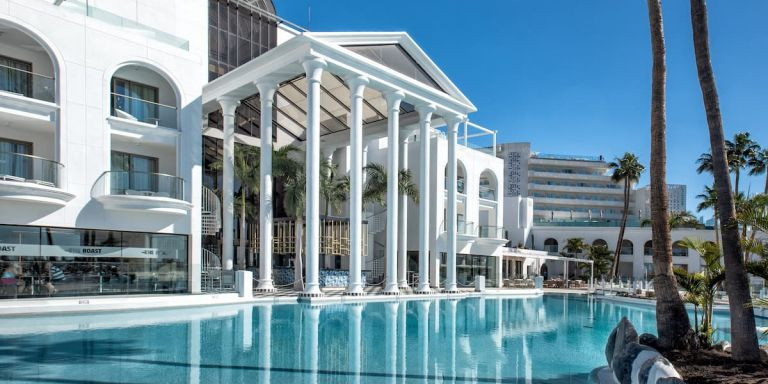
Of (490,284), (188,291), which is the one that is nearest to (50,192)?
(188,291)

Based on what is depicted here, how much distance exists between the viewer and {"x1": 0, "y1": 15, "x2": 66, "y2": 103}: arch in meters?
17.6

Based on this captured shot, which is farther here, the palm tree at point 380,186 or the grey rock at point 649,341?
the palm tree at point 380,186

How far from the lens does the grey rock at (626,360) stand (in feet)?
A: 25.3

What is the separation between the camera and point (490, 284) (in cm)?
3772

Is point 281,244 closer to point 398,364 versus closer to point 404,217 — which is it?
point 404,217

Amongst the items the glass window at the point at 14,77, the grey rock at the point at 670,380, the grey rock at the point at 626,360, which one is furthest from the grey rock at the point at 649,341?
the glass window at the point at 14,77

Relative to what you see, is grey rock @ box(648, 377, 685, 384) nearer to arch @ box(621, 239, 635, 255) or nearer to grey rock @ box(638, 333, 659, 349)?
grey rock @ box(638, 333, 659, 349)

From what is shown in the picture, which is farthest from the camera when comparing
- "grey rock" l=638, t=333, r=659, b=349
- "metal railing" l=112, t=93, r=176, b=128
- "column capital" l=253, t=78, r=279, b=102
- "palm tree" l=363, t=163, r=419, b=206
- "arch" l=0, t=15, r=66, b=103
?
"palm tree" l=363, t=163, r=419, b=206

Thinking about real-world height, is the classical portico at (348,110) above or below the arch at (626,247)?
above

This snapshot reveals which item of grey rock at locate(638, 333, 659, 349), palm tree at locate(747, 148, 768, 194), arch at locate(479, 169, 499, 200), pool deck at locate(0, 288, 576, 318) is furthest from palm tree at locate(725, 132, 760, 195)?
grey rock at locate(638, 333, 659, 349)

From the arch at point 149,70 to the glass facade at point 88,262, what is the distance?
4579mm

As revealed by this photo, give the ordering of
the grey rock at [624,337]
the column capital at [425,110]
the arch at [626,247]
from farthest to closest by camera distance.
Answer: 1. the arch at [626,247]
2. the column capital at [425,110]
3. the grey rock at [624,337]

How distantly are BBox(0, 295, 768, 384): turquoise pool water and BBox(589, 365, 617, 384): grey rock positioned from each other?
318mm

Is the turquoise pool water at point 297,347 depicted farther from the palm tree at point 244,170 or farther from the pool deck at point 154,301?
the palm tree at point 244,170
